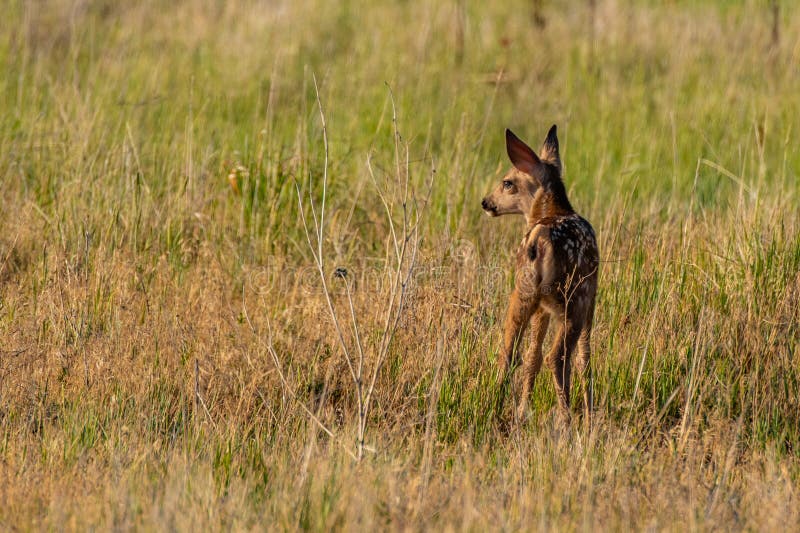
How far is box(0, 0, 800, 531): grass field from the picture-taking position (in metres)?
4.46

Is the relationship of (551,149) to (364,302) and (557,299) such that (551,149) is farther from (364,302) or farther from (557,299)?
(364,302)

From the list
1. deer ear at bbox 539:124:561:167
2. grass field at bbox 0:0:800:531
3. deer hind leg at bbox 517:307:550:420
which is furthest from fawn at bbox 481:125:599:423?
deer ear at bbox 539:124:561:167

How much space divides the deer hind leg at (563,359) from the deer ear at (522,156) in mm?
922

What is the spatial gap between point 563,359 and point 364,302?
1.42 m

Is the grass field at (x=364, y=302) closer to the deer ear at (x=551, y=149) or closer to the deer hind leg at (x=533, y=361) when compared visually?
the deer hind leg at (x=533, y=361)

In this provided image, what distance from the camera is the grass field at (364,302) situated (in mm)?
4461

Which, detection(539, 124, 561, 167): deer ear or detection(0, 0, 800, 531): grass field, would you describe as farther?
detection(539, 124, 561, 167): deer ear

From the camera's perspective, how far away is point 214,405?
5422 mm

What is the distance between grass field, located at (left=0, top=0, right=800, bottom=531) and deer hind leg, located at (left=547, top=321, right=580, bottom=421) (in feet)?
0.56

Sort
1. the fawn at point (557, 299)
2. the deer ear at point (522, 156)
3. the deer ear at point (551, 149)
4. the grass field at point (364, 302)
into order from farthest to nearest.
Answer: the deer ear at point (551, 149), the deer ear at point (522, 156), the fawn at point (557, 299), the grass field at point (364, 302)

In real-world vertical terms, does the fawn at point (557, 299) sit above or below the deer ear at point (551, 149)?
below

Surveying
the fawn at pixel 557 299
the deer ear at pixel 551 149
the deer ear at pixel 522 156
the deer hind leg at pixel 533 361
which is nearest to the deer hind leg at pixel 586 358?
the fawn at pixel 557 299

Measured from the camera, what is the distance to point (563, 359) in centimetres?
530

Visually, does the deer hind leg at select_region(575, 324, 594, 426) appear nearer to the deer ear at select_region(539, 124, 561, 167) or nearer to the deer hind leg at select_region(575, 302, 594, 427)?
the deer hind leg at select_region(575, 302, 594, 427)
